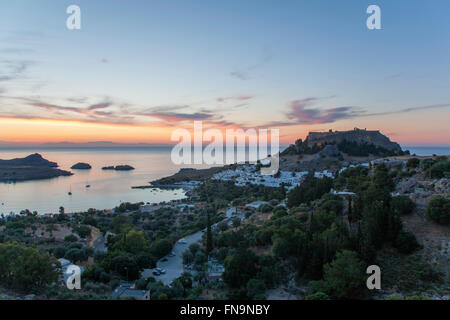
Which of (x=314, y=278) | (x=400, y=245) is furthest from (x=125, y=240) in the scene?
(x=400, y=245)

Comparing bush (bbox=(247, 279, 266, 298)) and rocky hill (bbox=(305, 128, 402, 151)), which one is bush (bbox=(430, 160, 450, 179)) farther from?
rocky hill (bbox=(305, 128, 402, 151))

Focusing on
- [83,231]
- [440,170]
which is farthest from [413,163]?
[83,231]

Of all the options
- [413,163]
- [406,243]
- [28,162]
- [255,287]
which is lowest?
[255,287]

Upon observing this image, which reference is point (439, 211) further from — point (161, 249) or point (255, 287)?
point (161, 249)

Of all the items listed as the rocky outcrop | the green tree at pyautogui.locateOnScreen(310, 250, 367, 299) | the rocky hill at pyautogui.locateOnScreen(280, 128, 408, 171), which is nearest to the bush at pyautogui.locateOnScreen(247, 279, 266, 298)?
the green tree at pyautogui.locateOnScreen(310, 250, 367, 299)
